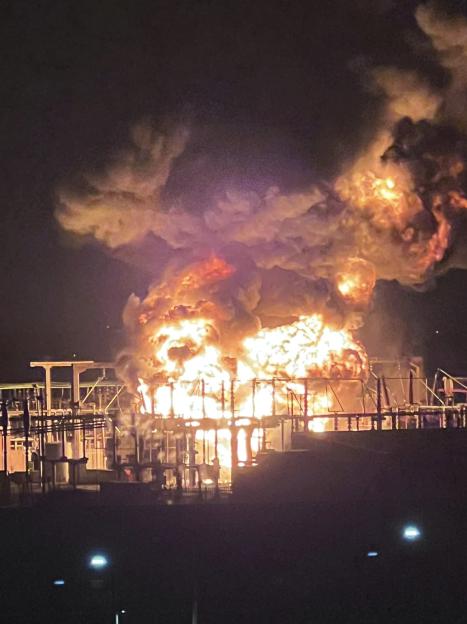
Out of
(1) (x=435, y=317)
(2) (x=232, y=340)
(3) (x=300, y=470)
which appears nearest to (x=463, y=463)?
(3) (x=300, y=470)

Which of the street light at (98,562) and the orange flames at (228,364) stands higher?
the orange flames at (228,364)

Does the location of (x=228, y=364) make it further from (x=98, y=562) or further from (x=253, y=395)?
(x=98, y=562)

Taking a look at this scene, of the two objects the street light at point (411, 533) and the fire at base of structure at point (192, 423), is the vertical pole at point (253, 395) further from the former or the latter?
the street light at point (411, 533)

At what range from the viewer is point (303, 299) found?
4788cm

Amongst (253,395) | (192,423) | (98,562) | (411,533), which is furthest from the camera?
(192,423)

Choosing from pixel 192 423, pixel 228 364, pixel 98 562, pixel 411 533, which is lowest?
pixel 98 562

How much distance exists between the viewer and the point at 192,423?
41812 millimetres

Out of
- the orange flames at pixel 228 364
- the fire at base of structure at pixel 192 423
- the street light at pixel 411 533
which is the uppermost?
the orange flames at pixel 228 364

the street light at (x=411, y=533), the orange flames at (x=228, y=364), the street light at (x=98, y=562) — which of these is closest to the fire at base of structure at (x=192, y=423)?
the orange flames at (x=228, y=364)

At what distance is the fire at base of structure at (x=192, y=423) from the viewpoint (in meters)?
39.6

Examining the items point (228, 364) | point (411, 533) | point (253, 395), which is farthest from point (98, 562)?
point (228, 364)

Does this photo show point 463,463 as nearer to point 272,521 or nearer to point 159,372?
point 272,521

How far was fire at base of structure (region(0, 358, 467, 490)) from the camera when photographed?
3959 centimetres

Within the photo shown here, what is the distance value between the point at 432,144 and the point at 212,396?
1375 cm
